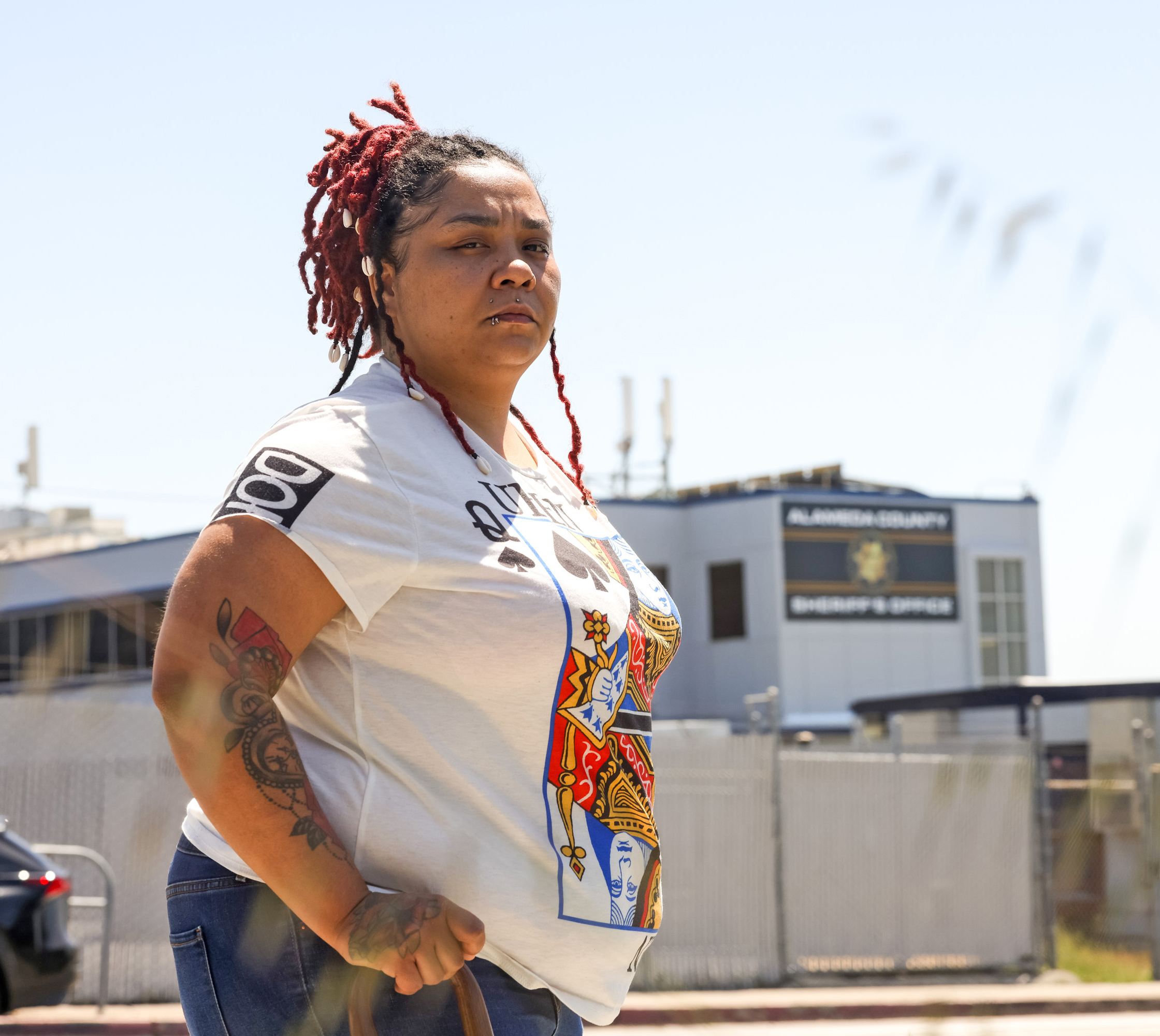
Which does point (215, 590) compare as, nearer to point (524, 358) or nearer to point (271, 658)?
point (271, 658)

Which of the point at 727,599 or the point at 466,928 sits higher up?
the point at 727,599

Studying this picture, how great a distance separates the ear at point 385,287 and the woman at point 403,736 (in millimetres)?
100

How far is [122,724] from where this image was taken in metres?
10.7

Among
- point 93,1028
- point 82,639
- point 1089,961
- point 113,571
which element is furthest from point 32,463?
point 82,639

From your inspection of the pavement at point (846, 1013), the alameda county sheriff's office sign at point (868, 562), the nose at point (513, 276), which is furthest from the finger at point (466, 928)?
the alameda county sheriff's office sign at point (868, 562)

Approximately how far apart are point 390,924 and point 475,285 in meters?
Answer: 0.81

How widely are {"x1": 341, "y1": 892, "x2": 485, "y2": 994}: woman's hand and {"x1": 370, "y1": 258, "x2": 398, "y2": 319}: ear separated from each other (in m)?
0.82

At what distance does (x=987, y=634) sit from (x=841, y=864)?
26977 millimetres

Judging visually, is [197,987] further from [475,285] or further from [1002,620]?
[1002,620]

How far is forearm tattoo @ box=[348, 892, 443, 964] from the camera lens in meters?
1.57

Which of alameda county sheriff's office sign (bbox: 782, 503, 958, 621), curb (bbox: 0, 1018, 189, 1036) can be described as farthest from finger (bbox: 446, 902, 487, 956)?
alameda county sheriff's office sign (bbox: 782, 503, 958, 621)

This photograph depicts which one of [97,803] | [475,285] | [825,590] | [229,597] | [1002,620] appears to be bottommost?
[97,803]

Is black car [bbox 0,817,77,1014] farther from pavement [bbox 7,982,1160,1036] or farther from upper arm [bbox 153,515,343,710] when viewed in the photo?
upper arm [bbox 153,515,343,710]

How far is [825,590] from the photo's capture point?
3672 centimetres
